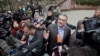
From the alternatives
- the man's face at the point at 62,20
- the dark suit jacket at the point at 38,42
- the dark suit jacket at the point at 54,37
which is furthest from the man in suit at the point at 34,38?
the man's face at the point at 62,20

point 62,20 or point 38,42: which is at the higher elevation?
point 62,20

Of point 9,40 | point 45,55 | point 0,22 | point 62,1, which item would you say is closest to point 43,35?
point 45,55

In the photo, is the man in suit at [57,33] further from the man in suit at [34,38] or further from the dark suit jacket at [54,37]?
the man in suit at [34,38]

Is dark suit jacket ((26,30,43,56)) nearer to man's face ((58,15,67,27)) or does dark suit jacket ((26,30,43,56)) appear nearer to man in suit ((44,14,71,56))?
man in suit ((44,14,71,56))

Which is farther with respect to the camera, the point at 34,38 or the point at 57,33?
the point at 57,33

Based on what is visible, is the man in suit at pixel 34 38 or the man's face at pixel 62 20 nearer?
the man in suit at pixel 34 38

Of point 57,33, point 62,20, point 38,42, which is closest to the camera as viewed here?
point 38,42

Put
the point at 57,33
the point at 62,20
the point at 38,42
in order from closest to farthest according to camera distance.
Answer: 1. the point at 38,42
2. the point at 62,20
3. the point at 57,33

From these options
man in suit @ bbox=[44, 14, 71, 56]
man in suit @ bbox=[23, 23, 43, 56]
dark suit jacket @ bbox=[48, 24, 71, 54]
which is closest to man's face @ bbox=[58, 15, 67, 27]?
man in suit @ bbox=[44, 14, 71, 56]

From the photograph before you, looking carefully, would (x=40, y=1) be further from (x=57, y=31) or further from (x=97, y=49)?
(x=97, y=49)

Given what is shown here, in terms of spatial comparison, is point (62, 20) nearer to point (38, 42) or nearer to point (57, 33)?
point (57, 33)

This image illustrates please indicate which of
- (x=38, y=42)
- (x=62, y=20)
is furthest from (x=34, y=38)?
(x=62, y=20)

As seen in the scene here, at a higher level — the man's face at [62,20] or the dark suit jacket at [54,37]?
the man's face at [62,20]

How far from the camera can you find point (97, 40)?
2.57 m
